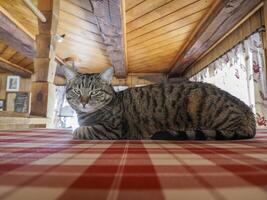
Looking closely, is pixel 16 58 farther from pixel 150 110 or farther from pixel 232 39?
pixel 150 110

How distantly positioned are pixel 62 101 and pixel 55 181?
208 inches

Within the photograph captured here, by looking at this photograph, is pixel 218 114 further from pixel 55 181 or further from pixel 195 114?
pixel 55 181

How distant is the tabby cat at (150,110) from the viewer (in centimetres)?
108

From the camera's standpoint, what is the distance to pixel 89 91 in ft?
4.27

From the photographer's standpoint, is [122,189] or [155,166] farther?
[155,166]

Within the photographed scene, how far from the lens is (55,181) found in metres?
0.32

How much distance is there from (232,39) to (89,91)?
88.9 inches

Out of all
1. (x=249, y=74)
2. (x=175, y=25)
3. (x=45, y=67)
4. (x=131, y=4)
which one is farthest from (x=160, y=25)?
(x=45, y=67)

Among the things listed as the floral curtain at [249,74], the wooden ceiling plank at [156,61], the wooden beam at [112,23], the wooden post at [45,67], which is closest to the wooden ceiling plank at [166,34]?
the wooden beam at [112,23]

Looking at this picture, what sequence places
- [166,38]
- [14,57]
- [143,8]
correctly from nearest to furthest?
1. [143,8]
2. [166,38]
3. [14,57]

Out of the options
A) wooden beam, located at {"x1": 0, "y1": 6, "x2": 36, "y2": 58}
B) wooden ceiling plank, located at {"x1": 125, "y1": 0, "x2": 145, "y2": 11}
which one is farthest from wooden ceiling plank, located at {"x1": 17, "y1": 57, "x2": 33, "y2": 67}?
wooden ceiling plank, located at {"x1": 125, "y1": 0, "x2": 145, "y2": 11}

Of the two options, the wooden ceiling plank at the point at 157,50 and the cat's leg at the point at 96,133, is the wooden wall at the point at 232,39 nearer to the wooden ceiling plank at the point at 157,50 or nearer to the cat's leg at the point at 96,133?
the wooden ceiling plank at the point at 157,50

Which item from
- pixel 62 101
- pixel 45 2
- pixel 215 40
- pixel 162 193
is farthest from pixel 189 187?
pixel 62 101

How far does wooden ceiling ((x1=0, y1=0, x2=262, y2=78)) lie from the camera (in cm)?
233
